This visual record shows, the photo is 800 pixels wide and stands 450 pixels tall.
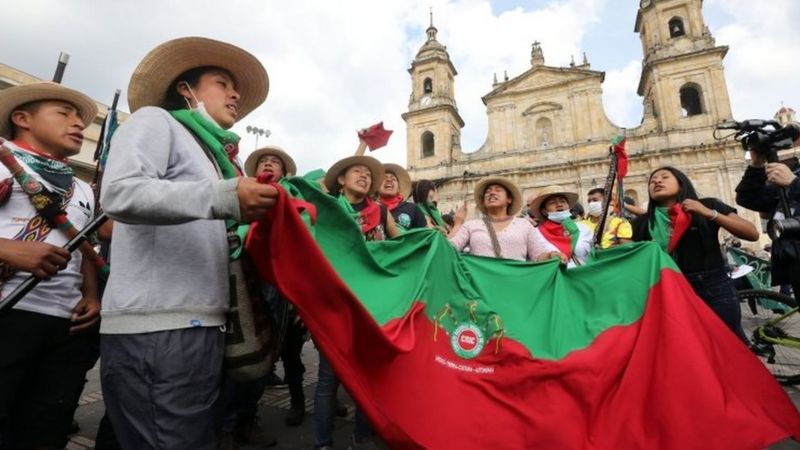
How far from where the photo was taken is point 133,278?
4.46 feet

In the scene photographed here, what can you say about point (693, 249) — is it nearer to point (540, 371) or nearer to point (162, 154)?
point (540, 371)

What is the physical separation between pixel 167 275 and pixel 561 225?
429 centimetres

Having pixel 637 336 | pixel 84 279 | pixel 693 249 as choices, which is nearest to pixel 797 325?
pixel 693 249

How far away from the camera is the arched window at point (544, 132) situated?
29.1m

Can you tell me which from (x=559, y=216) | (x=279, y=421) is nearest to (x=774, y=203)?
(x=559, y=216)

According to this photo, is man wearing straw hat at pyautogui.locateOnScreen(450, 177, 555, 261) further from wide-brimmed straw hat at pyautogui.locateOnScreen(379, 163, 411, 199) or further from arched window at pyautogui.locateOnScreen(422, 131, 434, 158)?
arched window at pyautogui.locateOnScreen(422, 131, 434, 158)

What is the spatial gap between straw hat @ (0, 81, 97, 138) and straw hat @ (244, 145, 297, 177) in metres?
2.06

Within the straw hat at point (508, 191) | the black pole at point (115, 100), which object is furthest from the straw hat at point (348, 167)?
the black pole at point (115, 100)

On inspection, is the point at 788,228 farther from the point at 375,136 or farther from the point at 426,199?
the point at 426,199

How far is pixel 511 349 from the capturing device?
253 cm

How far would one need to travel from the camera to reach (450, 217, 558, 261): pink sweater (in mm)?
3736

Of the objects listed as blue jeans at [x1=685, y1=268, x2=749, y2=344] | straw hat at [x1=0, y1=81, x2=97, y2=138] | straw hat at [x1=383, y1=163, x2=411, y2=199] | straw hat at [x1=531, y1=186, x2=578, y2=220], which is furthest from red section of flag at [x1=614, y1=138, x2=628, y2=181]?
straw hat at [x1=0, y1=81, x2=97, y2=138]

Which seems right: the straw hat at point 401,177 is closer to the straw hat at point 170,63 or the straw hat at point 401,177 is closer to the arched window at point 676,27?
the straw hat at point 170,63

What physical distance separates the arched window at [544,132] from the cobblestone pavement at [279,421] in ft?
89.1
